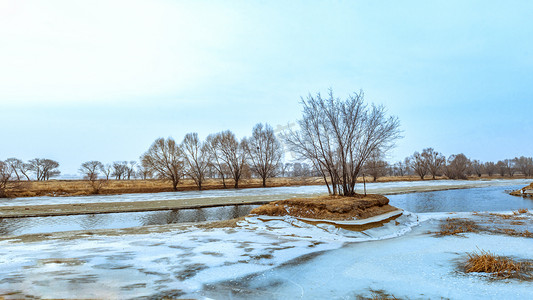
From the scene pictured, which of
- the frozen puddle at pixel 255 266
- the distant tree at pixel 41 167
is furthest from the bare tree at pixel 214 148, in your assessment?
the distant tree at pixel 41 167

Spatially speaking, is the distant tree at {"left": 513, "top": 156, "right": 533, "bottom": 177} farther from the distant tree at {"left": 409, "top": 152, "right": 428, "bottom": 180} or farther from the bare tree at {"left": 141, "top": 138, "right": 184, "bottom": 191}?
the bare tree at {"left": 141, "top": 138, "right": 184, "bottom": 191}

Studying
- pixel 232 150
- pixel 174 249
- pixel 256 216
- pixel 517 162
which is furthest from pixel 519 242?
pixel 517 162

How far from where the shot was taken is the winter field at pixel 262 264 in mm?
4566

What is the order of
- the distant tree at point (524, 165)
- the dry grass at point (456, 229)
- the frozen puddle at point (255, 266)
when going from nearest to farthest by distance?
1. the frozen puddle at point (255, 266)
2. the dry grass at point (456, 229)
3. the distant tree at point (524, 165)

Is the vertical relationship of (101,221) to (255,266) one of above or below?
below

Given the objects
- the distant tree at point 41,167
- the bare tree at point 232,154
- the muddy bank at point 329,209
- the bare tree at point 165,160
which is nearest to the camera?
the muddy bank at point 329,209

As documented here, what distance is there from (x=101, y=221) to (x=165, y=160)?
2930 cm

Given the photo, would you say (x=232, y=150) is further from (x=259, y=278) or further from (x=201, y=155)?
(x=259, y=278)

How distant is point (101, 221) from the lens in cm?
1466

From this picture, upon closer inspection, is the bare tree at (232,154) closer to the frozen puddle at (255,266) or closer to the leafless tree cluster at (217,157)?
the leafless tree cluster at (217,157)

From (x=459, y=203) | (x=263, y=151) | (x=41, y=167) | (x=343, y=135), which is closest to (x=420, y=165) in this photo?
(x=263, y=151)

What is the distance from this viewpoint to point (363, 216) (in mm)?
11391

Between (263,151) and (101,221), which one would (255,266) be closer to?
(101,221)

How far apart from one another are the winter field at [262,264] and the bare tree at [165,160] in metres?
33.2
